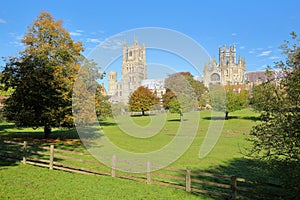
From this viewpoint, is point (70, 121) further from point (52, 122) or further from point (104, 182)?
point (104, 182)

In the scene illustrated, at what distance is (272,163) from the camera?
25.8 feet

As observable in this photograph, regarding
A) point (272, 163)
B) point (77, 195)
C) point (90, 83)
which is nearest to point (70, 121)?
point (90, 83)

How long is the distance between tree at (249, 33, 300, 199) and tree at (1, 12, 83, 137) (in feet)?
54.7

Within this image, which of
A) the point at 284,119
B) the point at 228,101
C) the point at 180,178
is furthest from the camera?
the point at 228,101

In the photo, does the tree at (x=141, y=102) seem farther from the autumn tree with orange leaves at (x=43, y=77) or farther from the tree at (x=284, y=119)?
the tree at (x=284, y=119)

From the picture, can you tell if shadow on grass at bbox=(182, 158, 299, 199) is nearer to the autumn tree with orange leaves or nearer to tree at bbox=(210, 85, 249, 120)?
A: the autumn tree with orange leaves

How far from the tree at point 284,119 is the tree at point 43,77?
16660 millimetres

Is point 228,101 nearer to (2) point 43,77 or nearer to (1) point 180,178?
(2) point 43,77

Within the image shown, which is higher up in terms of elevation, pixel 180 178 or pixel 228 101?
pixel 228 101

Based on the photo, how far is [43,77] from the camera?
21312 millimetres

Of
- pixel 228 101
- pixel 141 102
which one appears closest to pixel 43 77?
pixel 228 101

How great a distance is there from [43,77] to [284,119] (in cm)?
1887

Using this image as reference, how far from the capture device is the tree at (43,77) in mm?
21344

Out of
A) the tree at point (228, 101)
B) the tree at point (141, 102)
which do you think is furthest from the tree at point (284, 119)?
the tree at point (141, 102)
